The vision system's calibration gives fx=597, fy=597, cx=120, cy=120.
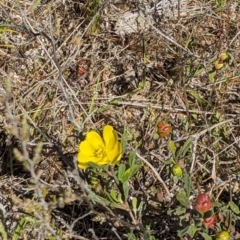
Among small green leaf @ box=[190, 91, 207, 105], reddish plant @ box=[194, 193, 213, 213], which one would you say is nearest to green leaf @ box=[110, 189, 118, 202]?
reddish plant @ box=[194, 193, 213, 213]

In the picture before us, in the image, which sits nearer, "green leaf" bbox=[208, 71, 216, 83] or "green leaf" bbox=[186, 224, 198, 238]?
"green leaf" bbox=[186, 224, 198, 238]

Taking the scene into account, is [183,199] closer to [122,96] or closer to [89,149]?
[89,149]

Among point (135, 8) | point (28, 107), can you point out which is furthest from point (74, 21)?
point (28, 107)

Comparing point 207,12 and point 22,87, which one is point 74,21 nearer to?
point 22,87

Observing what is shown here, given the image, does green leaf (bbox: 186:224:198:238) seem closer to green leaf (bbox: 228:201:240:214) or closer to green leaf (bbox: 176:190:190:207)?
green leaf (bbox: 176:190:190:207)

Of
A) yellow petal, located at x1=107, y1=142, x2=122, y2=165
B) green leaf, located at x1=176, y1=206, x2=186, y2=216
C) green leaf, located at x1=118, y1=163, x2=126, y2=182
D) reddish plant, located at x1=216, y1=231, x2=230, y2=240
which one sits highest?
yellow petal, located at x1=107, y1=142, x2=122, y2=165

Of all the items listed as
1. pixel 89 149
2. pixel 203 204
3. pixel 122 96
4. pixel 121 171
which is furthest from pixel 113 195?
pixel 122 96

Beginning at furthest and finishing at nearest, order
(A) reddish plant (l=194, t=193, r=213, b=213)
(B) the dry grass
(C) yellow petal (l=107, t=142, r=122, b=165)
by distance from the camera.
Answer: (B) the dry grass → (C) yellow petal (l=107, t=142, r=122, b=165) → (A) reddish plant (l=194, t=193, r=213, b=213)
